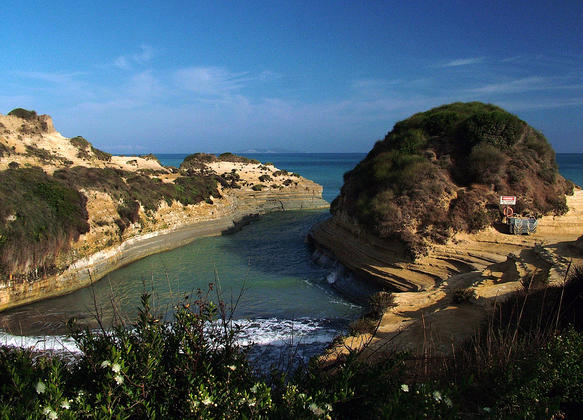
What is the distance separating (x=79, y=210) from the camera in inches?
797

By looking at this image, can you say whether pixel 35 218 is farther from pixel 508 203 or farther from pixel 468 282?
pixel 508 203

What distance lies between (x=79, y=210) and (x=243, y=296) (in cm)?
1182

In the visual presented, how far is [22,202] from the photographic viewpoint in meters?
17.7

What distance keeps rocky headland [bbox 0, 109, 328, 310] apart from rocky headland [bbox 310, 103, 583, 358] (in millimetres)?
11444

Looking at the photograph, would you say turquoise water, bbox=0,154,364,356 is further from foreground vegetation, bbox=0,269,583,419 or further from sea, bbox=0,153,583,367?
foreground vegetation, bbox=0,269,583,419

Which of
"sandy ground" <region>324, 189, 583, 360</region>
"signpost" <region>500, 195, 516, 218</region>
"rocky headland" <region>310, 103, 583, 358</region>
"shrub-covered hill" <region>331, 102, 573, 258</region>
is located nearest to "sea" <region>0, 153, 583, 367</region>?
"rocky headland" <region>310, 103, 583, 358</region>

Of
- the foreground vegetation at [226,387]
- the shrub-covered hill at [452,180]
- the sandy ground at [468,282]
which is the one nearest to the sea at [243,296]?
the sandy ground at [468,282]

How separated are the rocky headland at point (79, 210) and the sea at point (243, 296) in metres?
1.22

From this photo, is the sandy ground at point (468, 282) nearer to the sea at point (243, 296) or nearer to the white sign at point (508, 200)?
the white sign at point (508, 200)

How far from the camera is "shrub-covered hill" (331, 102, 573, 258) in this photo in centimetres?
1698

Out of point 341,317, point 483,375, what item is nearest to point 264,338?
point 341,317

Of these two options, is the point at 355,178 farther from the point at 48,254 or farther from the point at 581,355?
the point at 581,355

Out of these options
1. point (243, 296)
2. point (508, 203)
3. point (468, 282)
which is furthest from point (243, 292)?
point (508, 203)

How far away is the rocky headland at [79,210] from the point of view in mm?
16203
